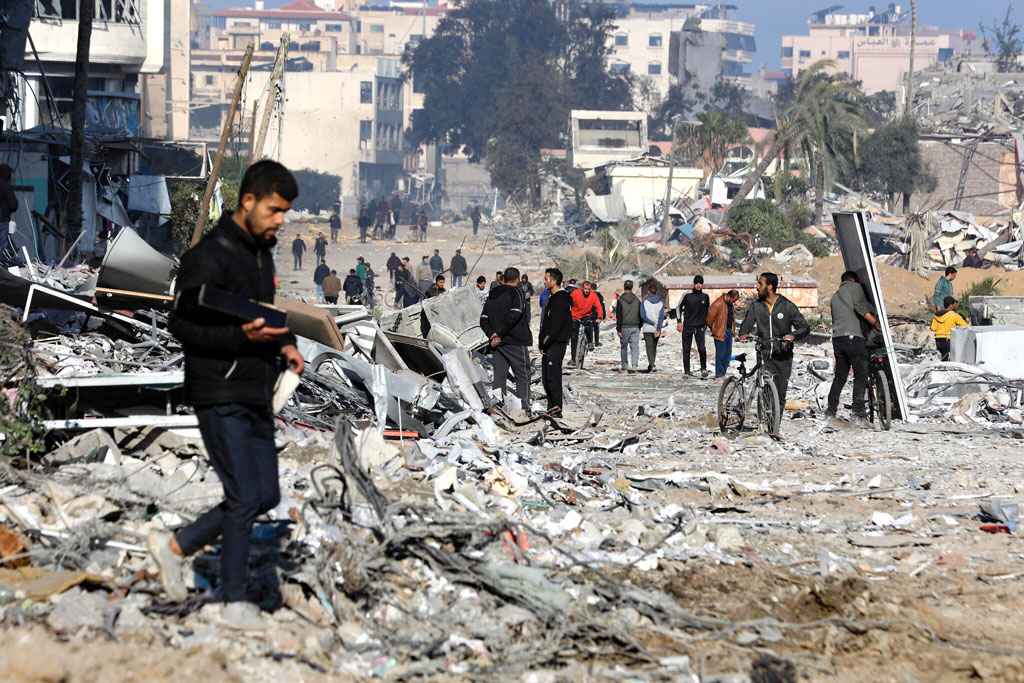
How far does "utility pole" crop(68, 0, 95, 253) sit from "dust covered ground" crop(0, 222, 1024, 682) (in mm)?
14342

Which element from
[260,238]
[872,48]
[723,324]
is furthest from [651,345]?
[872,48]

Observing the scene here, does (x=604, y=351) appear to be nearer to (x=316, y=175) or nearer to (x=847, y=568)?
(x=847, y=568)

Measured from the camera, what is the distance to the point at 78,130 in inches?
821

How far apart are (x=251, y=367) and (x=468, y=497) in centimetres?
267

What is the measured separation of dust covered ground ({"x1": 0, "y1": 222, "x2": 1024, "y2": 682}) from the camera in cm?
436

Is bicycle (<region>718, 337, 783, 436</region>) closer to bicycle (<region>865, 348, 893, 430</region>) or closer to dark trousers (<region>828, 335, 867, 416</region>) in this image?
dark trousers (<region>828, 335, 867, 416</region>)

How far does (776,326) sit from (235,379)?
25.0 ft

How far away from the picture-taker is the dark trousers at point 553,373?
1130 cm

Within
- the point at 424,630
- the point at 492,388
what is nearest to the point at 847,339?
the point at 492,388

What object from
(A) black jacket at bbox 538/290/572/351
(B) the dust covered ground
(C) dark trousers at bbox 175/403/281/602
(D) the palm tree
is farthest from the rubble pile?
(C) dark trousers at bbox 175/403/281/602

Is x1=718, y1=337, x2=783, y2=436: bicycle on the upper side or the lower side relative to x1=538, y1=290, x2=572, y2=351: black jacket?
lower

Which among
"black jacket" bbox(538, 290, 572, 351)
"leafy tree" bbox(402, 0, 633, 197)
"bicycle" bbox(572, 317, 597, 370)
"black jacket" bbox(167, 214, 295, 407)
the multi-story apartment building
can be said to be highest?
the multi-story apartment building

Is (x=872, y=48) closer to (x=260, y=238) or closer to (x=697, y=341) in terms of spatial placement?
(x=697, y=341)

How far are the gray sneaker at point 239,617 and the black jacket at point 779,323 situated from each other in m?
7.39
